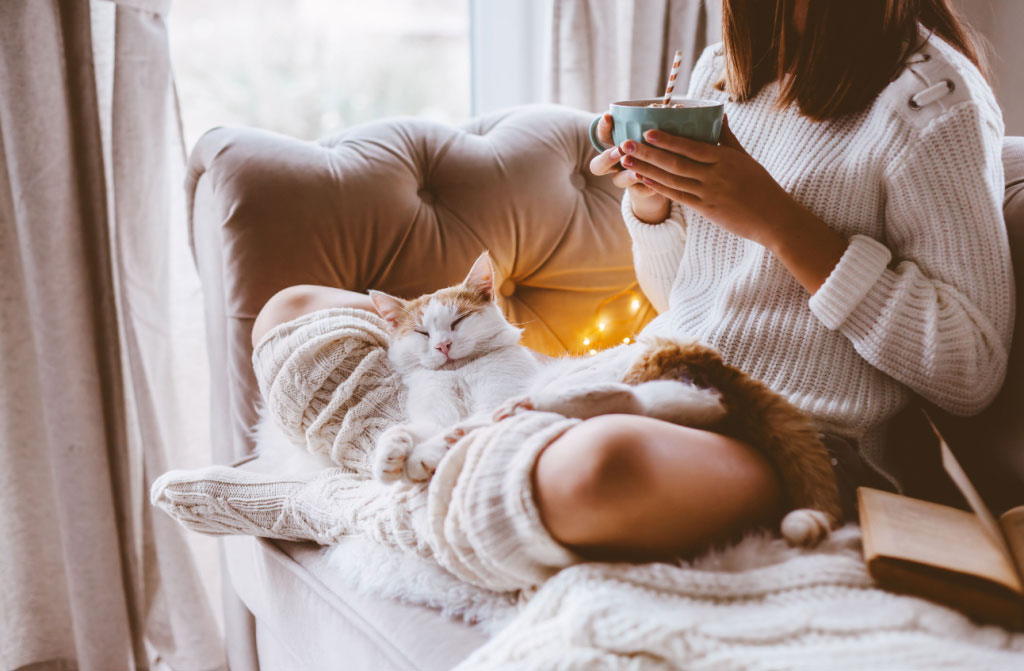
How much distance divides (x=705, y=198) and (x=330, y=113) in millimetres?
1114

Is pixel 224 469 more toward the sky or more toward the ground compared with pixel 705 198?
more toward the ground

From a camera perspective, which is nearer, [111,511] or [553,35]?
[111,511]

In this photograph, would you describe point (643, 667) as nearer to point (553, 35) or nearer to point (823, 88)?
point (823, 88)

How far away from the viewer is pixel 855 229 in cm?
83

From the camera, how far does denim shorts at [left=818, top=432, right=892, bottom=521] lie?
2.49 ft

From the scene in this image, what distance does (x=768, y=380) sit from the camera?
0.85 metres

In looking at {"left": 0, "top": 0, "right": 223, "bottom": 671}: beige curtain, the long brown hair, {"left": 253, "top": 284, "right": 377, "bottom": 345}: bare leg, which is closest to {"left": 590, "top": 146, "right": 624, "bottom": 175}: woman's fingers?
the long brown hair

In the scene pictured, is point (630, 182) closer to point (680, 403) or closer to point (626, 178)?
point (626, 178)

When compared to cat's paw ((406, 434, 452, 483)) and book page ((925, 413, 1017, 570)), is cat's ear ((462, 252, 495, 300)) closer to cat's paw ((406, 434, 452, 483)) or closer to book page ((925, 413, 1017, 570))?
cat's paw ((406, 434, 452, 483))

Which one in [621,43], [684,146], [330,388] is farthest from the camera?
[621,43]

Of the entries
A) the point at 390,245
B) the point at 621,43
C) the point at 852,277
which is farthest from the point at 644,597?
the point at 621,43

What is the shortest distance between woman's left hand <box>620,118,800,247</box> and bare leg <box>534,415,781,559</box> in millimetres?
262

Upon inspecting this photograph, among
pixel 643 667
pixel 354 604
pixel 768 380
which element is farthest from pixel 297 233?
pixel 643 667

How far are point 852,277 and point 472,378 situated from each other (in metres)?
0.43
